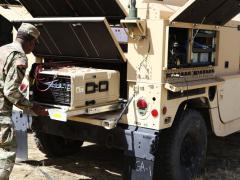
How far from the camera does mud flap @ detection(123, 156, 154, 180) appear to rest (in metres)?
4.70

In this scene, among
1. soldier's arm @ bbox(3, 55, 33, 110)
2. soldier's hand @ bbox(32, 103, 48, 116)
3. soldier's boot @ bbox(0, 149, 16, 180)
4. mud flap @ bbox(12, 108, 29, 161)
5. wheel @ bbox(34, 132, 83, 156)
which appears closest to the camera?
soldier's arm @ bbox(3, 55, 33, 110)

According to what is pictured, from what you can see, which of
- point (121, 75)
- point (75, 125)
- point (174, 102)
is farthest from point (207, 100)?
point (75, 125)

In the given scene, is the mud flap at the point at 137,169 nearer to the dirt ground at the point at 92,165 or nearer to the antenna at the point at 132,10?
the dirt ground at the point at 92,165

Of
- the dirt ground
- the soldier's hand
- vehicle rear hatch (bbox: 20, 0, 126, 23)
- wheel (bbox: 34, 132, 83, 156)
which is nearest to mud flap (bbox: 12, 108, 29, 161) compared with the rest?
the dirt ground

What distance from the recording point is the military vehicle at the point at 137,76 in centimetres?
467

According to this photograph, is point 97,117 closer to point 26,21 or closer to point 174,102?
point 174,102

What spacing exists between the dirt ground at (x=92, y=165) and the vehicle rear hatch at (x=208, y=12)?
1938 millimetres

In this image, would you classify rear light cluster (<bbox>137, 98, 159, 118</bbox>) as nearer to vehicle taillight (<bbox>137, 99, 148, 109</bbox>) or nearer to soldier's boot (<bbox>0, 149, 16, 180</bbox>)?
vehicle taillight (<bbox>137, 99, 148, 109</bbox>)

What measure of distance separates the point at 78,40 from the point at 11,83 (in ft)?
3.34

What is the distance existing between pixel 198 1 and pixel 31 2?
1.95m

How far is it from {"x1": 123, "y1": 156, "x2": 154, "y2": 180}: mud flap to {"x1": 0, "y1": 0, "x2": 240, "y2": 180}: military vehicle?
0.01m

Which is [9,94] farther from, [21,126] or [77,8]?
[77,8]

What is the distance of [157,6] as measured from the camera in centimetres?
481

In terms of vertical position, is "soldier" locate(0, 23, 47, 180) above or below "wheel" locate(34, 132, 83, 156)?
above
